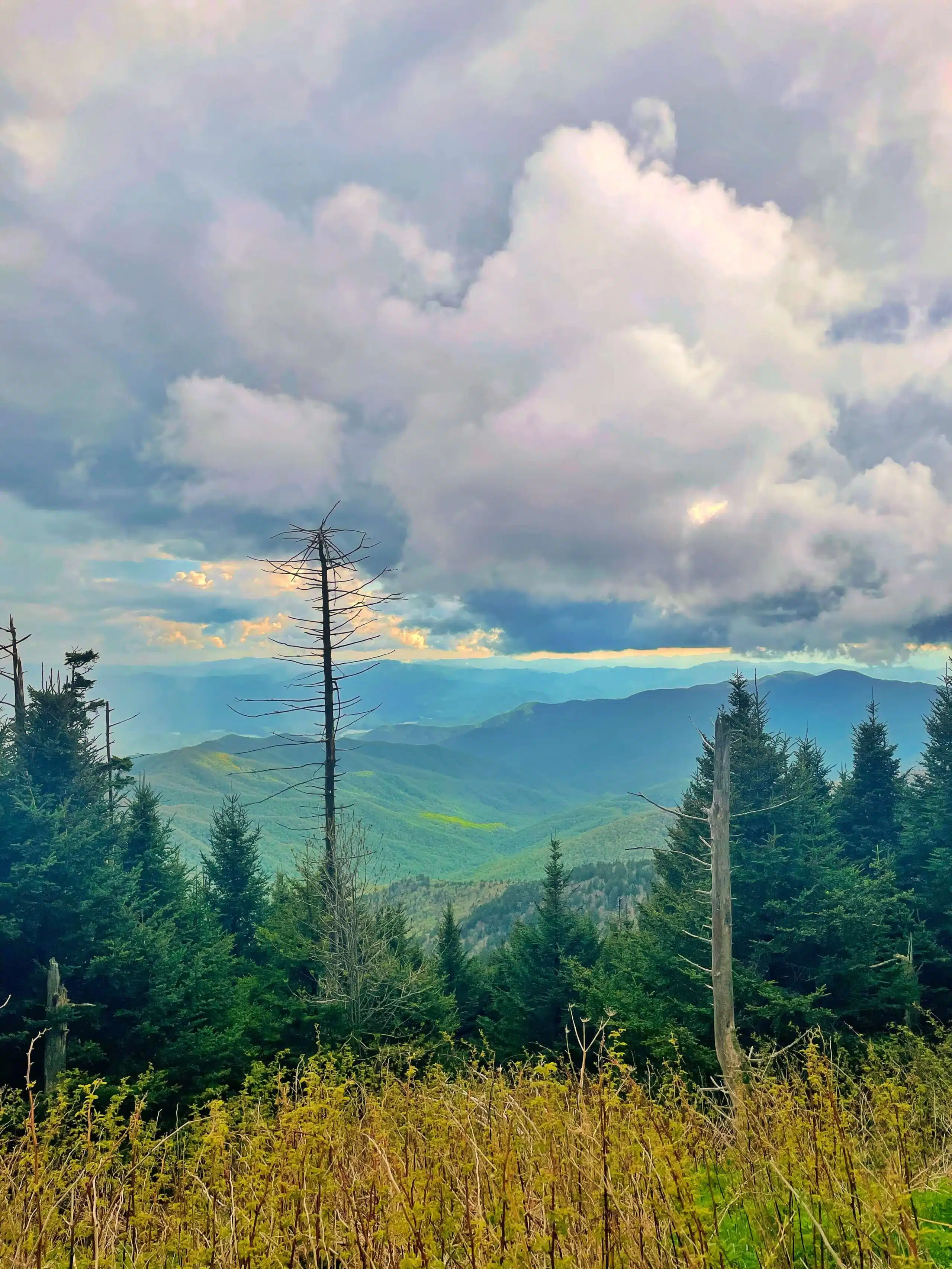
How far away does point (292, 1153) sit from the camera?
372 cm

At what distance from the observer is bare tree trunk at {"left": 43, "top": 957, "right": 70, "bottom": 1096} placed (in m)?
12.4

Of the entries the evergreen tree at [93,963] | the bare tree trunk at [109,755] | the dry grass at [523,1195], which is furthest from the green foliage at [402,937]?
the dry grass at [523,1195]

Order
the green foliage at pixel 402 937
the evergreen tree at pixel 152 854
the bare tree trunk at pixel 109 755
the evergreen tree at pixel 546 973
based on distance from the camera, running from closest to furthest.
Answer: the green foliage at pixel 402 937 < the bare tree trunk at pixel 109 755 < the evergreen tree at pixel 152 854 < the evergreen tree at pixel 546 973

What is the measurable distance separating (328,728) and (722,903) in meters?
11.4

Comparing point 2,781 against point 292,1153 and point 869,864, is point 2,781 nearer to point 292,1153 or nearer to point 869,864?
point 292,1153

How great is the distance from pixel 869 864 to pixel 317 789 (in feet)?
63.0

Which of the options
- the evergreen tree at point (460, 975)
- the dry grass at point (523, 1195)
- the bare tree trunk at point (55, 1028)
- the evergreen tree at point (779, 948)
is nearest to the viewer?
the dry grass at point (523, 1195)

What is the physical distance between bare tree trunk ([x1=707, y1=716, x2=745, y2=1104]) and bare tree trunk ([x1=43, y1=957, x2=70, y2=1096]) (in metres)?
11.9

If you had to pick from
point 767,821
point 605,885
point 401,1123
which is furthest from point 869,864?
point 605,885

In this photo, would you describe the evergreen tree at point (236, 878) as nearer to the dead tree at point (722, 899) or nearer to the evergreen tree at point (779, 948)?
the evergreen tree at point (779, 948)

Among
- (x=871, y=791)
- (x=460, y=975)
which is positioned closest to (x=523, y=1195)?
(x=460, y=975)

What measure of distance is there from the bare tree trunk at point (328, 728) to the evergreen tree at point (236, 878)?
9294 mm

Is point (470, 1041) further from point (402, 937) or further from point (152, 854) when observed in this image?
point (152, 854)

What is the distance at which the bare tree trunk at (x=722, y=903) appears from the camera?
12117 mm
